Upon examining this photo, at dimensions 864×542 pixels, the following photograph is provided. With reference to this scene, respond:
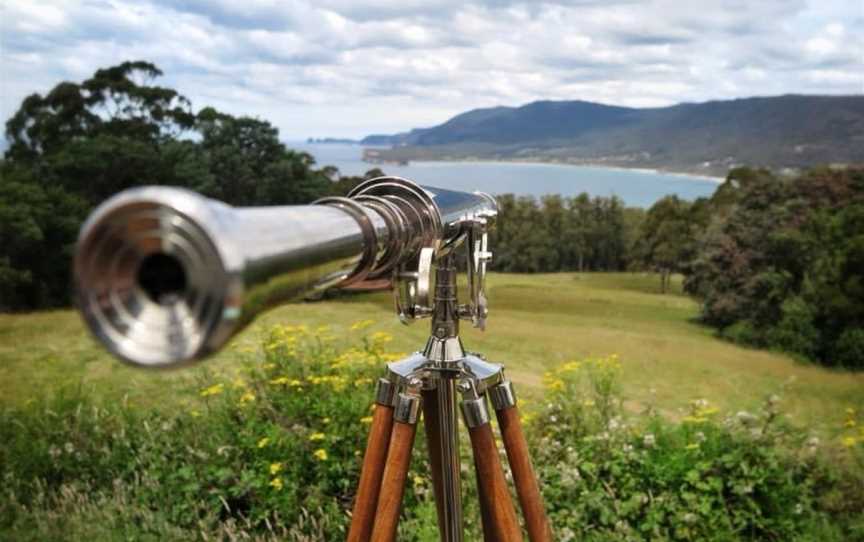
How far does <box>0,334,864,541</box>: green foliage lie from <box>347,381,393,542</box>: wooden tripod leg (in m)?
1.60

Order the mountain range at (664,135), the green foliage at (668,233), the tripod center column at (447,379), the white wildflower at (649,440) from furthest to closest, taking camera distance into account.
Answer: the mountain range at (664,135), the green foliage at (668,233), the white wildflower at (649,440), the tripod center column at (447,379)

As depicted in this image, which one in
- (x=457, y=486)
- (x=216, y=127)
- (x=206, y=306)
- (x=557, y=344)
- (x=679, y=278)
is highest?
(x=216, y=127)

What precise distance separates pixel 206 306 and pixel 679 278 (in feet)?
151

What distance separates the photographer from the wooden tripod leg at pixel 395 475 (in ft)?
5.49

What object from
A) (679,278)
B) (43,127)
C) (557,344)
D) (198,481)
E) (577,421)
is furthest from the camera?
(679,278)

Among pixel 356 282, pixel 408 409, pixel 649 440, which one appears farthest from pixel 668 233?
pixel 356 282

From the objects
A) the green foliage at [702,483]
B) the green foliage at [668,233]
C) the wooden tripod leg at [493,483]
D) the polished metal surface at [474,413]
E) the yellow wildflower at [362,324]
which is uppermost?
the polished metal surface at [474,413]

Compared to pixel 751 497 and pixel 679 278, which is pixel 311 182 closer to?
pixel 751 497

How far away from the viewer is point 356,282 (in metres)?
1.16

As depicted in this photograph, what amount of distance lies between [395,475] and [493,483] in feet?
0.87

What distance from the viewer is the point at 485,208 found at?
1.99 metres

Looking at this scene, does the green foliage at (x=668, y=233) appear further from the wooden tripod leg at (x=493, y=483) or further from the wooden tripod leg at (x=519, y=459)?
the wooden tripod leg at (x=493, y=483)

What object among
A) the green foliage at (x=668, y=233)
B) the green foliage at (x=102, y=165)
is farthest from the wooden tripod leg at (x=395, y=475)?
the green foliage at (x=668, y=233)

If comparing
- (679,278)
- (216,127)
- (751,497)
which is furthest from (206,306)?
(679,278)
